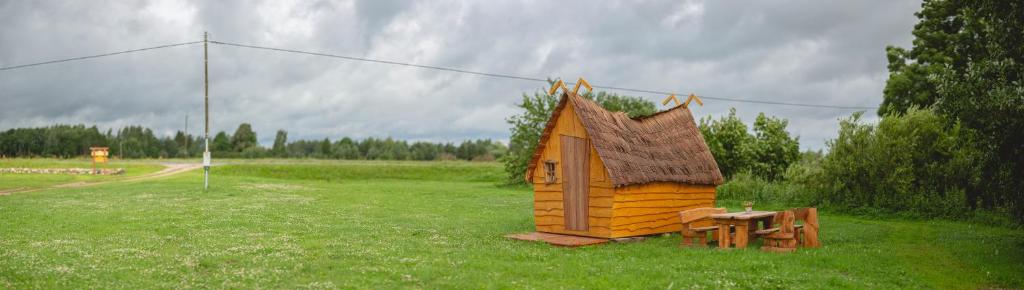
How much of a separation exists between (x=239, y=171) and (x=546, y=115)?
31613 mm

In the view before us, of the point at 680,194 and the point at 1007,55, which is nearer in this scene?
the point at 1007,55

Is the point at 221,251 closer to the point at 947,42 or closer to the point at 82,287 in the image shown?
the point at 82,287

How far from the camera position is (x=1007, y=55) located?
1554 centimetres

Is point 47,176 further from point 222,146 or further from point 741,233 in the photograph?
point 222,146

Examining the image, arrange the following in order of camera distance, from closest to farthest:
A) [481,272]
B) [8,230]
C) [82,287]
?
[82,287], [481,272], [8,230]

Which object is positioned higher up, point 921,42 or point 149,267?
point 921,42

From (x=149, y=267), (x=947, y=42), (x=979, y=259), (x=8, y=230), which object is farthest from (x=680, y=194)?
(x=947, y=42)

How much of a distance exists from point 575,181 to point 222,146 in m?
125

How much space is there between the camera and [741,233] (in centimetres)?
1786

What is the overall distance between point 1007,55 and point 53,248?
2204 cm

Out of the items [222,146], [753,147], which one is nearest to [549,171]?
[753,147]

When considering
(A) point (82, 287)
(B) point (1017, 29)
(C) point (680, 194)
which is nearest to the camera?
(A) point (82, 287)

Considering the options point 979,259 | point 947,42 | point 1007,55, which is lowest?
point 979,259

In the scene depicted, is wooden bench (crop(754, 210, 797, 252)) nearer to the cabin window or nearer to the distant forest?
the cabin window
